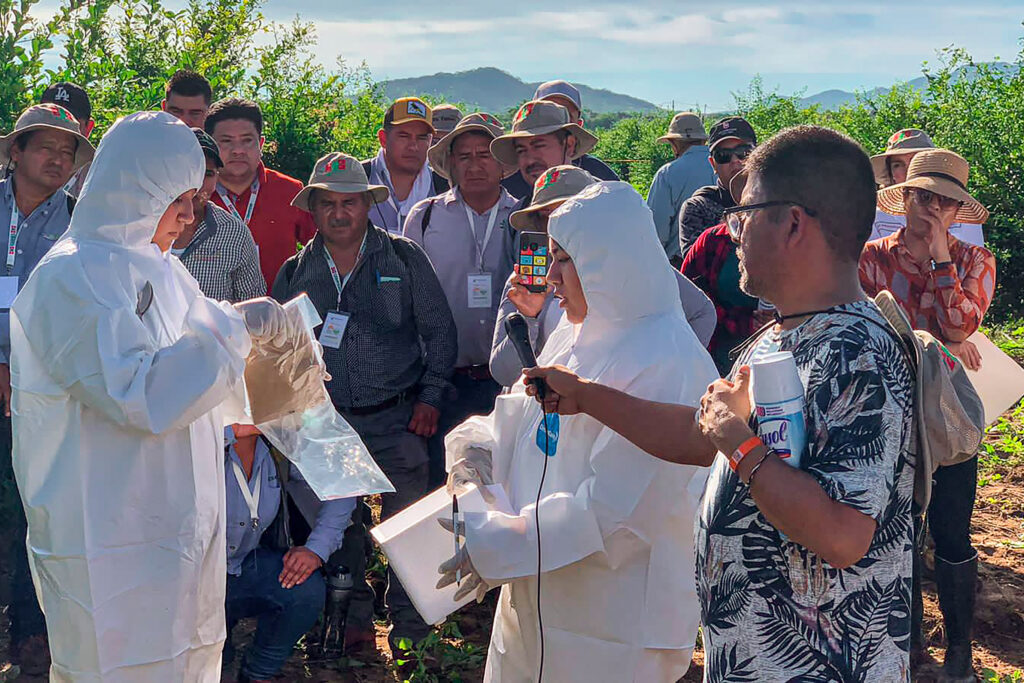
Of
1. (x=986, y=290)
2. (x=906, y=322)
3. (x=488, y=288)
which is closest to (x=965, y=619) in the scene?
(x=986, y=290)

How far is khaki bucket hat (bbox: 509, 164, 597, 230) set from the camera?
13.8 ft

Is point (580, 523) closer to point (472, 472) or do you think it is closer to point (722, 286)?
point (472, 472)

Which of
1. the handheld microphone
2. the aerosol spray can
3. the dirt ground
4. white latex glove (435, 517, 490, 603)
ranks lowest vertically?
the dirt ground

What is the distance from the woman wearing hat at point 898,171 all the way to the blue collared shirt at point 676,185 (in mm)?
1555

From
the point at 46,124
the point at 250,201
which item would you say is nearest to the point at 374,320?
the point at 250,201

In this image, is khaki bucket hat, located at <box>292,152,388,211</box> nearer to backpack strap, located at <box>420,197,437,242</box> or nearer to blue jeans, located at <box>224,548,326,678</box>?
backpack strap, located at <box>420,197,437,242</box>

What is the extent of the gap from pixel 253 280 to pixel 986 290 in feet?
10.2

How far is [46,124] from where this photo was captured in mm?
4965

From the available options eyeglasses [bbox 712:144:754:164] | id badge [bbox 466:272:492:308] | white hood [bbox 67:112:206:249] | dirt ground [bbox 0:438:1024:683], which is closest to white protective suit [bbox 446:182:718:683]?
white hood [bbox 67:112:206:249]

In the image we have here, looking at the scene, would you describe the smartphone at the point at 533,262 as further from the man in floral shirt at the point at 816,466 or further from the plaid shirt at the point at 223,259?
the man in floral shirt at the point at 816,466

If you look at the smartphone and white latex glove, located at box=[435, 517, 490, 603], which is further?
the smartphone

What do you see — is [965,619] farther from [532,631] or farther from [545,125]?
[545,125]

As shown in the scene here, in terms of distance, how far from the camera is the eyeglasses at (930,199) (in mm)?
4430

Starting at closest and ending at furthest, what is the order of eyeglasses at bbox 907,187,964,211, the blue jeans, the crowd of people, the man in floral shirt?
the man in floral shirt → the crowd of people → the blue jeans → eyeglasses at bbox 907,187,964,211
